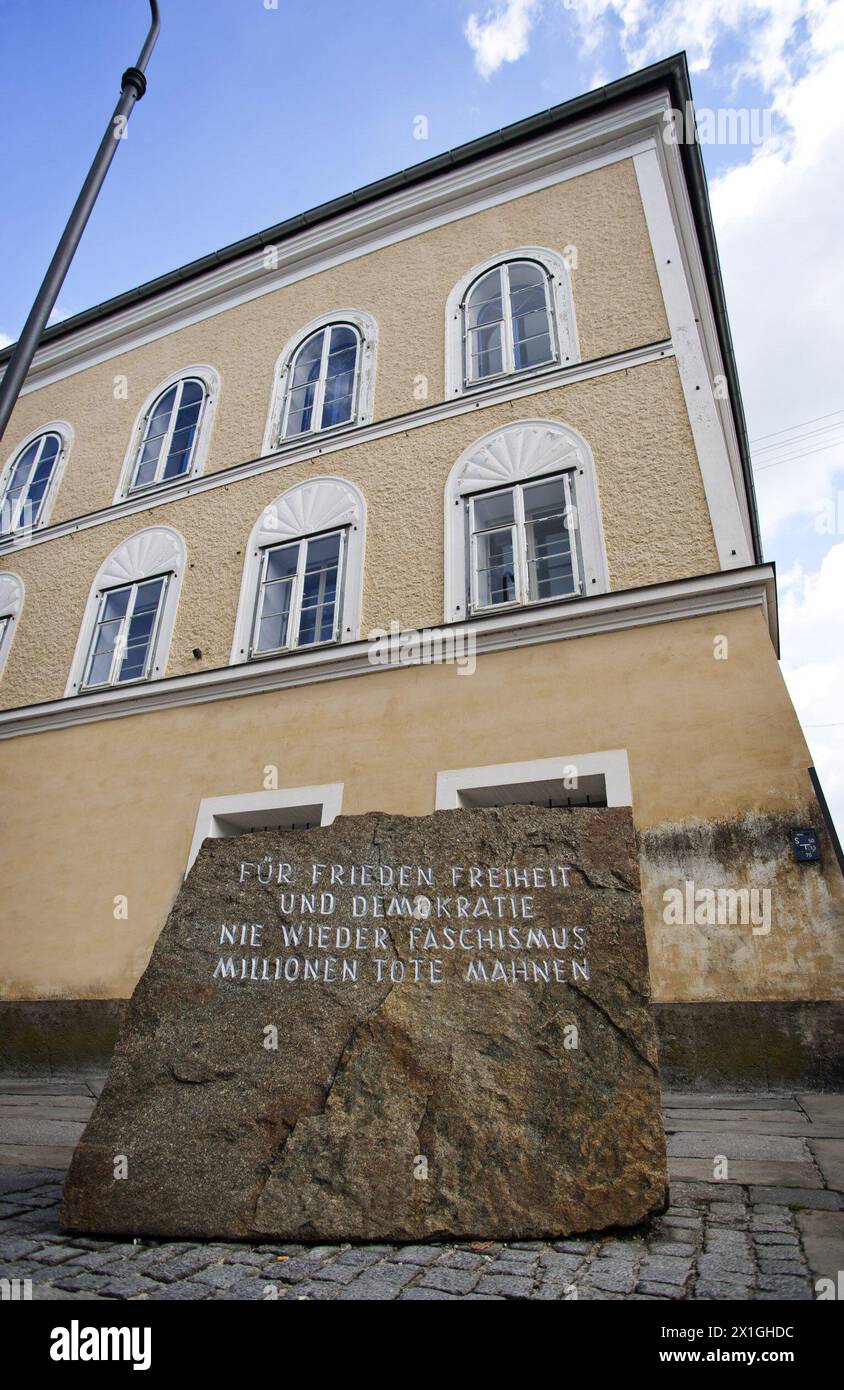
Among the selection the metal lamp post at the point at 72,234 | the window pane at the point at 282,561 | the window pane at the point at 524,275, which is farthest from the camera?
the window pane at the point at 524,275

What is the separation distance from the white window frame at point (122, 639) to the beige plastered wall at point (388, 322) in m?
1.94

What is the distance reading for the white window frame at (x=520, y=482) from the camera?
788 centimetres

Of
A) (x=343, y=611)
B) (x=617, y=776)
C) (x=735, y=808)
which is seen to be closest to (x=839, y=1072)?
(x=735, y=808)

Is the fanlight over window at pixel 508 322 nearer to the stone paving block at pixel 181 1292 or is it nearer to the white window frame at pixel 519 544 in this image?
the white window frame at pixel 519 544

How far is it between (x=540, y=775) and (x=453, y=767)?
88 cm

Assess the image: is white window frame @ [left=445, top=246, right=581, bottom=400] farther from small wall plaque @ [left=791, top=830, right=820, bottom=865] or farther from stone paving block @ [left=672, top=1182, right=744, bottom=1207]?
stone paving block @ [left=672, top=1182, right=744, bottom=1207]

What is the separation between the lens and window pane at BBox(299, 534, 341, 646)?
29.6ft

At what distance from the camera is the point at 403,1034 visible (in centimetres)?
304

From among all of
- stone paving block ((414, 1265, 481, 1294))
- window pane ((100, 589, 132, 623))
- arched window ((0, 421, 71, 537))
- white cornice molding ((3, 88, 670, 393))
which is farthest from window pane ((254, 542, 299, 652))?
stone paving block ((414, 1265, 481, 1294))

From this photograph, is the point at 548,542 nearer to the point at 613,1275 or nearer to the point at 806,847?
the point at 806,847

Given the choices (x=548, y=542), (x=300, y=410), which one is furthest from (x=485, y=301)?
(x=548, y=542)

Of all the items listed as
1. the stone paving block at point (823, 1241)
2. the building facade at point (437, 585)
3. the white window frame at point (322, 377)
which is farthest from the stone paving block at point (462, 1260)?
the white window frame at point (322, 377)

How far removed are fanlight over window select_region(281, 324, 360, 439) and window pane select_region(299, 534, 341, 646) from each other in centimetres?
194
